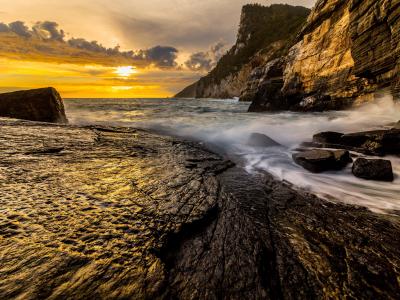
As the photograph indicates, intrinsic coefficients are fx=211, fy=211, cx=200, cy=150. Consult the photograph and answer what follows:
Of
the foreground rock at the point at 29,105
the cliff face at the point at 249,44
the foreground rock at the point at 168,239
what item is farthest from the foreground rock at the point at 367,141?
the cliff face at the point at 249,44

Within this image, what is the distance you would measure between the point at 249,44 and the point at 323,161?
3315 inches

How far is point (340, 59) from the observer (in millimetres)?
13836

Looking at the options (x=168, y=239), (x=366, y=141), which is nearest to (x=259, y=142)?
(x=366, y=141)

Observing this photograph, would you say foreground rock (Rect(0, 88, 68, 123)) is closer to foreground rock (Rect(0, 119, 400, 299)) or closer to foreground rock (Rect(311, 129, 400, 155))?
foreground rock (Rect(0, 119, 400, 299))

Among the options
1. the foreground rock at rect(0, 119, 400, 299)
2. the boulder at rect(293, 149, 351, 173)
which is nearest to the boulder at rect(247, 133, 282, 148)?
the boulder at rect(293, 149, 351, 173)

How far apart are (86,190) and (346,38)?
56.9ft

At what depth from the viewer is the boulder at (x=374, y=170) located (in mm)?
4414

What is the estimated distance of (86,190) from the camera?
7.74ft

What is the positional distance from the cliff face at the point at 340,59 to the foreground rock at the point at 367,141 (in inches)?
198

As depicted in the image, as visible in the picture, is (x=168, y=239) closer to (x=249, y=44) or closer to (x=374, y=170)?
(x=374, y=170)

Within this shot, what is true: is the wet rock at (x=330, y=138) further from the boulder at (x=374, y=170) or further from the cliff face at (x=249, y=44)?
the cliff face at (x=249, y=44)

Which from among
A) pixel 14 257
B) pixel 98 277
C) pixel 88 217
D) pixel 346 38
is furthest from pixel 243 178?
pixel 346 38

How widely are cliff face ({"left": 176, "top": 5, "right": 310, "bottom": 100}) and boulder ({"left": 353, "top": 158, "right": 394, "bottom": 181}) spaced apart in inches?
2306

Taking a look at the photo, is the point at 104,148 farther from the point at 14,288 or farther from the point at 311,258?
the point at 311,258
